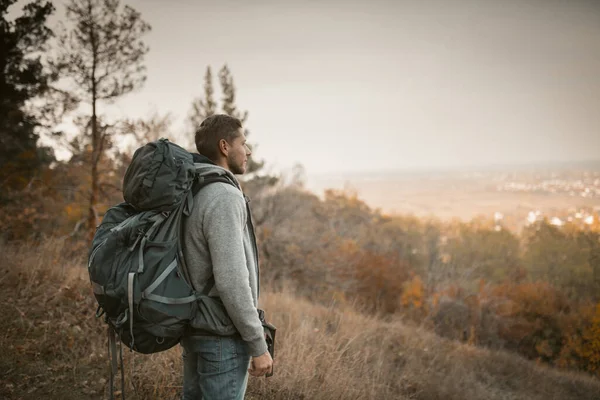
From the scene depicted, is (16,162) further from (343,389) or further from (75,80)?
(343,389)

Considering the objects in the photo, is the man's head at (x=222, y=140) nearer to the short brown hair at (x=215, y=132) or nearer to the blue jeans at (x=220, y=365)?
the short brown hair at (x=215, y=132)

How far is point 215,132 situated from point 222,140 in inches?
2.0

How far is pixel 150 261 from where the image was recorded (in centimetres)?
136

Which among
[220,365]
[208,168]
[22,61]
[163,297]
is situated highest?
[22,61]

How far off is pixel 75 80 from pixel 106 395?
745 centimetres

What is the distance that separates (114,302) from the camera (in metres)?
1.39

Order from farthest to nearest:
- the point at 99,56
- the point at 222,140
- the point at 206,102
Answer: the point at 206,102 < the point at 99,56 < the point at 222,140

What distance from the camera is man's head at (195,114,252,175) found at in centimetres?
163

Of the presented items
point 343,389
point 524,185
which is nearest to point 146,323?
point 343,389

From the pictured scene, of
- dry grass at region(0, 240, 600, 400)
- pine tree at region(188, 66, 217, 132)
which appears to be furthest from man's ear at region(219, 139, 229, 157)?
pine tree at region(188, 66, 217, 132)

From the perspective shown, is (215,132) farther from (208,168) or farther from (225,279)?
(225,279)

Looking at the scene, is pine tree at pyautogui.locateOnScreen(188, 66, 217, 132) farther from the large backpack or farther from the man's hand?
the man's hand

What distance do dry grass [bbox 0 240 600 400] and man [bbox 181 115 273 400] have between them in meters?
1.89

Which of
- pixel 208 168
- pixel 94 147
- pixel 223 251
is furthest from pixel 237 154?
pixel 94 147
